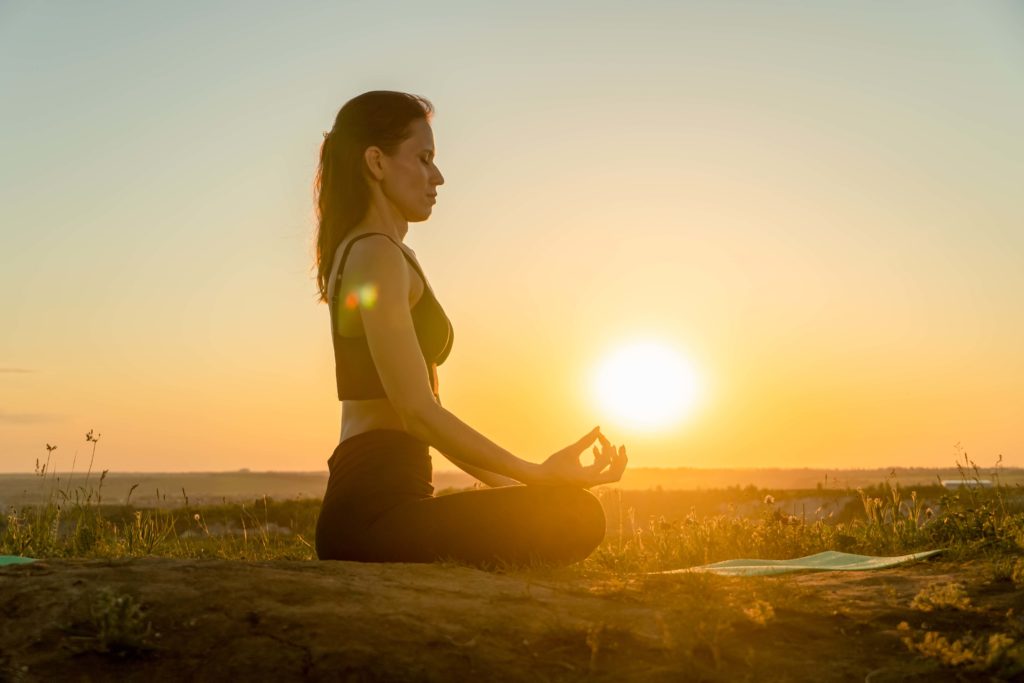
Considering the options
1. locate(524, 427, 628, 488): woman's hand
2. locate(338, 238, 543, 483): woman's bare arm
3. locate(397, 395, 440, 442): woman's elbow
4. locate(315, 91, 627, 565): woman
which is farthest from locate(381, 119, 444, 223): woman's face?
locate(524, 427, 628, 488): woman's hand

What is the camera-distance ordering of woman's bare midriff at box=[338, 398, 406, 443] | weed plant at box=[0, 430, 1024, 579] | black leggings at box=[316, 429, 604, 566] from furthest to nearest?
weed plant at box=[0, 430, 1024, 579] → woman's bare midriff at box=[338, 398, 406, 443] → black leggings at box=[316, 429, 604, 566]

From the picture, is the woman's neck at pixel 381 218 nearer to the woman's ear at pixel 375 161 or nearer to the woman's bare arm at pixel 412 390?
the woman's ear at pixel 375 161

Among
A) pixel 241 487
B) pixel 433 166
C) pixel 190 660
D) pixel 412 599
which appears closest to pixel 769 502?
pixel 433 166

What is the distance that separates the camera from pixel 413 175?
4.96m

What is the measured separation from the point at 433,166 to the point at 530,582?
2.30 metres

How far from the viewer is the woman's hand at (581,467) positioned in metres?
4.35

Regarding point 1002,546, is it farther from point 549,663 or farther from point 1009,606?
point 549,663

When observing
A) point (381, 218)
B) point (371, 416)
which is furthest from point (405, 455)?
point (381, 218)

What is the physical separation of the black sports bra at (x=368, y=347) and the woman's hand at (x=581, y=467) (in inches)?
27.9

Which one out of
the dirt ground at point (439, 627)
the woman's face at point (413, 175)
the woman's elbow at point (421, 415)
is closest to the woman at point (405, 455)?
Answer: the woman's elbow at point (421, 415)

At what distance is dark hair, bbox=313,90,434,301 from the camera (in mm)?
4879

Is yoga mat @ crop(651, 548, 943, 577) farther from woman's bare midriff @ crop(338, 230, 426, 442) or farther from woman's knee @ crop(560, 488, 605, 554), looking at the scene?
woman's bare midriff @ crop(338, 230, 426, 442)

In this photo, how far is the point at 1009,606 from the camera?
12.5 feet

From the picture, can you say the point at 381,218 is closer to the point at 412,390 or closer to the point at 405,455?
the point at 412,390
